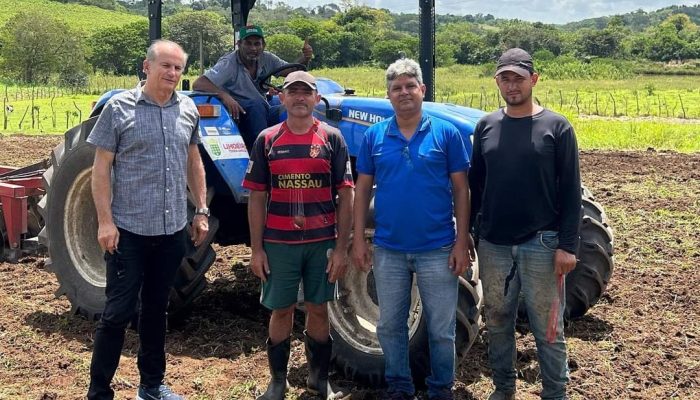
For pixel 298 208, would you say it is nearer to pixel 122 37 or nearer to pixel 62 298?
pixel 62 298

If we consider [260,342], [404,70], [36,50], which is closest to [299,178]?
[404,70]

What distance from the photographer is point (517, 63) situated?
351 centimetres

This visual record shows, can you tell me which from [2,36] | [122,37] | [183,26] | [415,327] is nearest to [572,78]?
[122,37]

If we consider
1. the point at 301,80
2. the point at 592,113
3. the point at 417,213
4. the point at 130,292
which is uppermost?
the point at 592,113

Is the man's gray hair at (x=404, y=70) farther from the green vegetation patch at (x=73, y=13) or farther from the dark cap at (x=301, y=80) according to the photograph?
the green vegetation patch at (x=73, y=13)

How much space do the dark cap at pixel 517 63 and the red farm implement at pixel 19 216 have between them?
15.8ft

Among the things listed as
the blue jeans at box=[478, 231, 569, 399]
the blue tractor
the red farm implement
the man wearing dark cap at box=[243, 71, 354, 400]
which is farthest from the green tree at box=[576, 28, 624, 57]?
the man wearing dark cap at box=[243, 71, 354, 400]

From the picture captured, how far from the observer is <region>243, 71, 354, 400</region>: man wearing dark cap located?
370 centimetres

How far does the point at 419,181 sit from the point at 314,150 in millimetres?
532

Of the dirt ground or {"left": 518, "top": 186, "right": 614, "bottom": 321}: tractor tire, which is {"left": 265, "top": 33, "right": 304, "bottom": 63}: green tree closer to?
the dirt ground

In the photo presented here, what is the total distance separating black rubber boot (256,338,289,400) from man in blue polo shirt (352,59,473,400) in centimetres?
57

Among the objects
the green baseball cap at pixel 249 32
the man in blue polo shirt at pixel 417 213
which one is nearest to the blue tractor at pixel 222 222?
the green baseball cap at pixel 249 32

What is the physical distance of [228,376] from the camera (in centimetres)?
446

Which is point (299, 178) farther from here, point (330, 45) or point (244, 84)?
point (330, 45)
